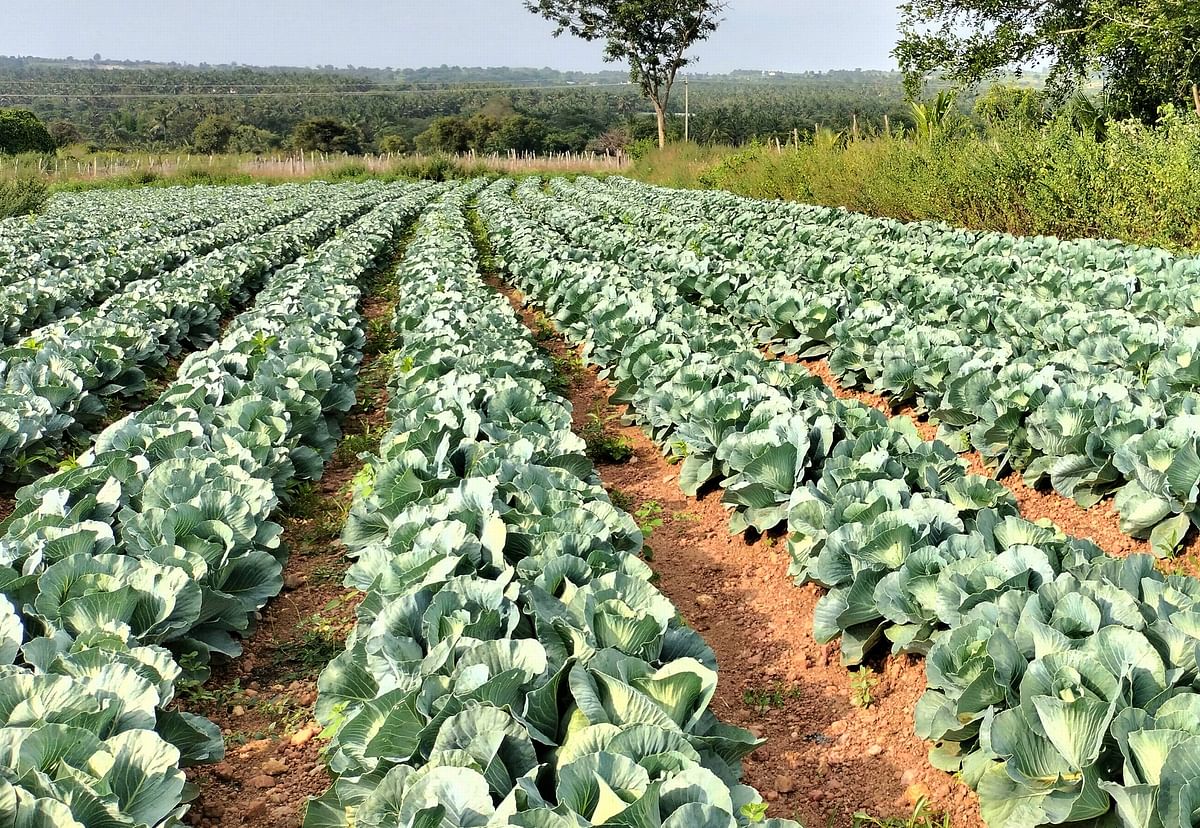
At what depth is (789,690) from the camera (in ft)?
11.2

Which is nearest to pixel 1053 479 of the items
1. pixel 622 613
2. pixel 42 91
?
pixel 622 613

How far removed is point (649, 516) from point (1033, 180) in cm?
1055

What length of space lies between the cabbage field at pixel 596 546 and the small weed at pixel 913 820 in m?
0.17

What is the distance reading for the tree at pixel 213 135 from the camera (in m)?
69.3

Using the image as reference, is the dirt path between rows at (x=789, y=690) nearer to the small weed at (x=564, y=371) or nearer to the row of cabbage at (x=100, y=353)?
the small weed at (x=564, y=371)

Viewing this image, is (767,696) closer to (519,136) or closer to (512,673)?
(512,673)

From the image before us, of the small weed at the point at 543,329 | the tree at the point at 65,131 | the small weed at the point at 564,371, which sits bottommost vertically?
the small weed at the point at 564,371

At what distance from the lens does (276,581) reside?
357 cm

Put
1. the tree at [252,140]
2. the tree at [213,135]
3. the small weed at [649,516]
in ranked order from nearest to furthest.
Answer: the small weed at [649,516] < the tree at [213,135] < the tree at [252,140]

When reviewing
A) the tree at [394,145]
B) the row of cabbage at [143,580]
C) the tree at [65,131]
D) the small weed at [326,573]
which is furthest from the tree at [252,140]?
the small weed at [326,573]

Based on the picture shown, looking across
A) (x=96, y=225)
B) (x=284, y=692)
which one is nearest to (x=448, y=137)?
(x=96, y=225)

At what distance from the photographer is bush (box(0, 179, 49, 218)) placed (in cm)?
2071

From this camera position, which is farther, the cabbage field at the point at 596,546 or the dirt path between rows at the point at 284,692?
the dirt path between rows at the point at 284,692

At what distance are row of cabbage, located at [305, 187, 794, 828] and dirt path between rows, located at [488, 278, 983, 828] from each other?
24.0 inches
